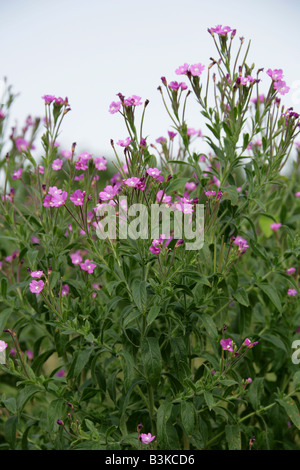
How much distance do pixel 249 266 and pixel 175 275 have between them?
1381mm

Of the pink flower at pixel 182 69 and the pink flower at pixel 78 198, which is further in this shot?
the pink flower at pixel 182 69

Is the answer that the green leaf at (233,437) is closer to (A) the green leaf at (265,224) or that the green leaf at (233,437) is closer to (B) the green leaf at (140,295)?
(B) the green leaf at (140,295)

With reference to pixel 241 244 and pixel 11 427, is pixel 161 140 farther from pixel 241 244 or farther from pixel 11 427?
pixel 11 427

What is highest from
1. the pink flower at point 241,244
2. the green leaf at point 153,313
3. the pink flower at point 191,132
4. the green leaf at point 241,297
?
the pink flower at point 191,132

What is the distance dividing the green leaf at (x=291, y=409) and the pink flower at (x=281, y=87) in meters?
1.51

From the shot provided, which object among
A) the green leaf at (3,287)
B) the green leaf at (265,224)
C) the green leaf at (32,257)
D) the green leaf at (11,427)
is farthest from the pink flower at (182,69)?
the green leaf at (11,427)

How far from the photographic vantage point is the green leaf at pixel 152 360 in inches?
93.1

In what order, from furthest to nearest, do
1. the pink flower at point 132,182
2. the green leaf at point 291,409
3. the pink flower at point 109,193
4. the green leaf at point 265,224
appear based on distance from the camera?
the green leaf at point 265,224, the green leaf at point 291,409, the pink flower at point 109,193, the pink flower at point 132,182

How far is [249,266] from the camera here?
146 inches

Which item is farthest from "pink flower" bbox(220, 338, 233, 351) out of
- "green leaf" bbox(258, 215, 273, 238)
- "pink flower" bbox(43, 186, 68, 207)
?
"green leaf" bbox(258, 215, 273, 238)

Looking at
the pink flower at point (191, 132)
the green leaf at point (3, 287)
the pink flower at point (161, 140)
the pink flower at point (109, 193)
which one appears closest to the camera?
the pink flower at point (109, 193)

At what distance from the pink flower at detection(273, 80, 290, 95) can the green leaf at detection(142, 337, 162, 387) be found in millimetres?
1293

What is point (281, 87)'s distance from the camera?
8.39 ft

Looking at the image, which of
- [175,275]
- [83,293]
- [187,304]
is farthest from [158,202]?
[83,293]
